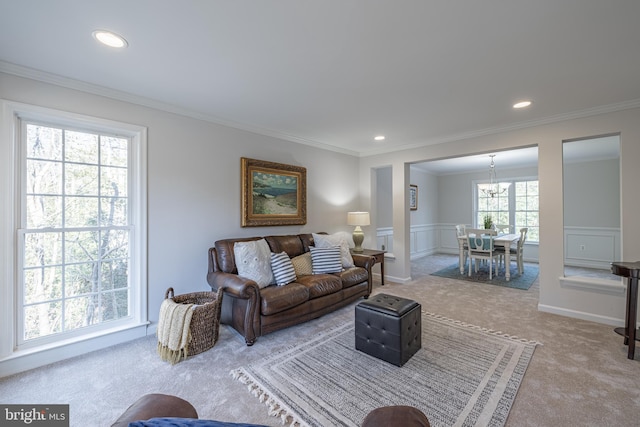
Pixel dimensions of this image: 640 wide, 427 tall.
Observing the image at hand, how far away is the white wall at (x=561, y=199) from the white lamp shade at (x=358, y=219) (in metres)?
1.79

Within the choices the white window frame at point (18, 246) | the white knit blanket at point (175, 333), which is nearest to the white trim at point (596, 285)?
the white knit blanket at point (175, 333)

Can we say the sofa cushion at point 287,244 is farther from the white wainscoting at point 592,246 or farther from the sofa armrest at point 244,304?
the white wainscoting at point 592,246

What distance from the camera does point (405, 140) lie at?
455 centimetres

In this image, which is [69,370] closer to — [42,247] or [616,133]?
[42,247]

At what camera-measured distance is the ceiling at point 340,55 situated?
1612mm

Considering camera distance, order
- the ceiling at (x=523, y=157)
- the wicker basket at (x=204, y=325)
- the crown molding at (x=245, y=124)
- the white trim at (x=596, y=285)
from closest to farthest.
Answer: the crown molding at (x=245, y=124)
the wicker basket at (x=204, y=325)
the white trim at (x=596, y=285)
the ceiling at (x=523, y=157)

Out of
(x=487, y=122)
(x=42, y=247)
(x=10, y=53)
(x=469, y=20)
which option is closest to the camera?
(x=469, y=20)

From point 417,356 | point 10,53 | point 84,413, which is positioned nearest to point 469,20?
point 417,356

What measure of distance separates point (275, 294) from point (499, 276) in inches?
188

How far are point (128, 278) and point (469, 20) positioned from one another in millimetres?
3679

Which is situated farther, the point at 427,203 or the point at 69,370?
the point at 427,203

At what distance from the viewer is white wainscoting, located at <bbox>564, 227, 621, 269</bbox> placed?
5.90m

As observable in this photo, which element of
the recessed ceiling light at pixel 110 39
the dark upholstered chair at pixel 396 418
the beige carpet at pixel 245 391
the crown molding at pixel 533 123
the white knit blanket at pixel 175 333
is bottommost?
the beige carpet at pixel 245 391

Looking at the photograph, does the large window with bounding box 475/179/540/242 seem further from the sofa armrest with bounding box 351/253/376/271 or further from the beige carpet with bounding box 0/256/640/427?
the beige carpet with bounding box 0/256/640/427
